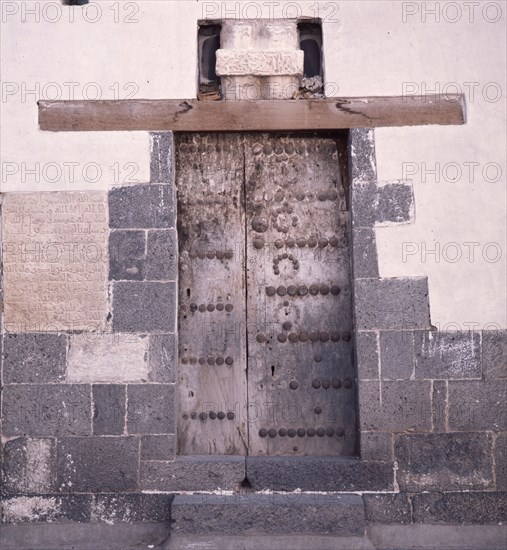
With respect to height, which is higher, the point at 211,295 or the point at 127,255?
the point at 127,255

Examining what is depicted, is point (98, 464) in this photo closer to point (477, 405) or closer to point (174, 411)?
point (174, 411)

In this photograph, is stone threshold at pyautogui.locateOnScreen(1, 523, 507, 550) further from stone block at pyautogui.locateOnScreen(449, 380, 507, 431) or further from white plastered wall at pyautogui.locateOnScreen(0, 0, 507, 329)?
white plastered wall at pyautogui.locateOnScreen(0, 0, 507, 329)

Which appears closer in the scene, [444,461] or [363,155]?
[444,461]

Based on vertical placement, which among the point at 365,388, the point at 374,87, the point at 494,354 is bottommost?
the point at 365,388

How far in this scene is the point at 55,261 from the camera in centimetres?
413

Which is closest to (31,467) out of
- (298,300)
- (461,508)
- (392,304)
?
(298,300)

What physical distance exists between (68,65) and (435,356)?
269 centimetres

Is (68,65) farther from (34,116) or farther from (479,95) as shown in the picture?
(479,95)

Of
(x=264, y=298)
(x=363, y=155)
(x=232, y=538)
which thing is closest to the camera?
(x=232, y=538)

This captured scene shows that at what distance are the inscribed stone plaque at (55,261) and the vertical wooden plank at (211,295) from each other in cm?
50

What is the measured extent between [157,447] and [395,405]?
4.38 ft

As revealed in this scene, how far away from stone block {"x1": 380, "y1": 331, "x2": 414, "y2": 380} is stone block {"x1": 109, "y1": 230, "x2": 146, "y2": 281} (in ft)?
4.67

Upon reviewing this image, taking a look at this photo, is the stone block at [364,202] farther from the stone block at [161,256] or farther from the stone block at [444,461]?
the stone block at [444,461]

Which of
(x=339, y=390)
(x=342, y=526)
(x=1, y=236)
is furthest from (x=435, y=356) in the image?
(x=1, y=236)
